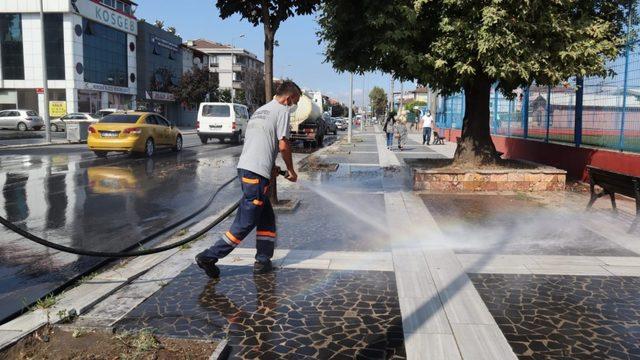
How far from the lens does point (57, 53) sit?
149ft

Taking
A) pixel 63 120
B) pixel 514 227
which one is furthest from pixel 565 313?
pixel 63 120

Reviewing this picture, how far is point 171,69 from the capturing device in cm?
6294

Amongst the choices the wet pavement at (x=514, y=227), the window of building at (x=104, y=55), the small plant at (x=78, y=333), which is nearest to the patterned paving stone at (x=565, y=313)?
the wet pavement at (x=514, y=227)

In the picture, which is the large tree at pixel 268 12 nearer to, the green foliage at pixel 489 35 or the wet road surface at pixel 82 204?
the green foliage at pixel 489 35

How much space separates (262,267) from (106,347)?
1.98 m

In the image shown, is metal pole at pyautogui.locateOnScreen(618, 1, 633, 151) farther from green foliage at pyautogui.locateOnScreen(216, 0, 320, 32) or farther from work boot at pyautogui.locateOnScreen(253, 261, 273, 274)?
work boot at pyautogui.locateOnScreen(253, 261, 273, 274)

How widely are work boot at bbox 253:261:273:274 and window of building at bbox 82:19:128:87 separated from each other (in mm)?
47541

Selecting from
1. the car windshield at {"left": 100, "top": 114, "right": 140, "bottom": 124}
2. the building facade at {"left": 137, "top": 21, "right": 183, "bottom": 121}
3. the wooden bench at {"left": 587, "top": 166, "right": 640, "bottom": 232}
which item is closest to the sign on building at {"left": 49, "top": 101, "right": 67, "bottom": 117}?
the building facade at {"left": 137, "top": 21, "right": 183, "bottom": 121}

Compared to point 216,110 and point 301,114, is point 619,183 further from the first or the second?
point 216,110

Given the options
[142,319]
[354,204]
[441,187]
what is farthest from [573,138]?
[142,319]

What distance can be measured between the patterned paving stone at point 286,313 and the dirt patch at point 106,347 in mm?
220

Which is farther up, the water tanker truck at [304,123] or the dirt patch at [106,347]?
the water tanker truck at [304,123]

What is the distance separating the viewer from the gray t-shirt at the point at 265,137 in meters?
4.82

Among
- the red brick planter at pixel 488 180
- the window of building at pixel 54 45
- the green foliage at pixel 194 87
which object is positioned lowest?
the red brick planter at pixel 488 180
